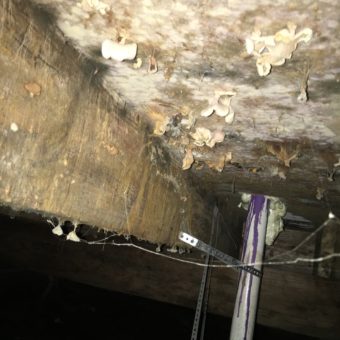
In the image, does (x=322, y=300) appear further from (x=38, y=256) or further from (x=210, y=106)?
(x=38, y=256)

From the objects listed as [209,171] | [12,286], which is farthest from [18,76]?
[12,286]

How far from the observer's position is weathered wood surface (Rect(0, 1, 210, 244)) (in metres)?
0.61

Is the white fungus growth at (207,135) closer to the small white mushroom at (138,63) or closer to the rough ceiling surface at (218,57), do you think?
the rough ceiling surface at (218,57)

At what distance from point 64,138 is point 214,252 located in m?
0.75

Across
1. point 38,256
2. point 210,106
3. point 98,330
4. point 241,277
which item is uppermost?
point 210,106

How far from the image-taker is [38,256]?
2.80 metres

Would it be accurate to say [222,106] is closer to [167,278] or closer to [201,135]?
[201,135]

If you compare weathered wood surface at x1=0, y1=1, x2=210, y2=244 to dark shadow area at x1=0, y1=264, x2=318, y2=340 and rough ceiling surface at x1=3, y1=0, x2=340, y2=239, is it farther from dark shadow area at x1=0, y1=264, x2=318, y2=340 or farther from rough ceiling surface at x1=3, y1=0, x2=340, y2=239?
dark shadow area at x1=0, y1=264, x2=318, y2=340

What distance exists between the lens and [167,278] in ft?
7.85

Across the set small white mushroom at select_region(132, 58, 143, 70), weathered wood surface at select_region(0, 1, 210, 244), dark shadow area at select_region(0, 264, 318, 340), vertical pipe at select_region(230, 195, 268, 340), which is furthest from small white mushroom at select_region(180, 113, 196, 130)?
dark shadow area at select_region(0, 264, 318, 340)

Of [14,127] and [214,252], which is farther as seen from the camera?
[214,252]

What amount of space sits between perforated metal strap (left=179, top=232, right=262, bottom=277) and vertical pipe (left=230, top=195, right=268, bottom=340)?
7cm

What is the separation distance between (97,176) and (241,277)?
1.18 m

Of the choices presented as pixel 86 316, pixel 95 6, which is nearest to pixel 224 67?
pixel 95 6
